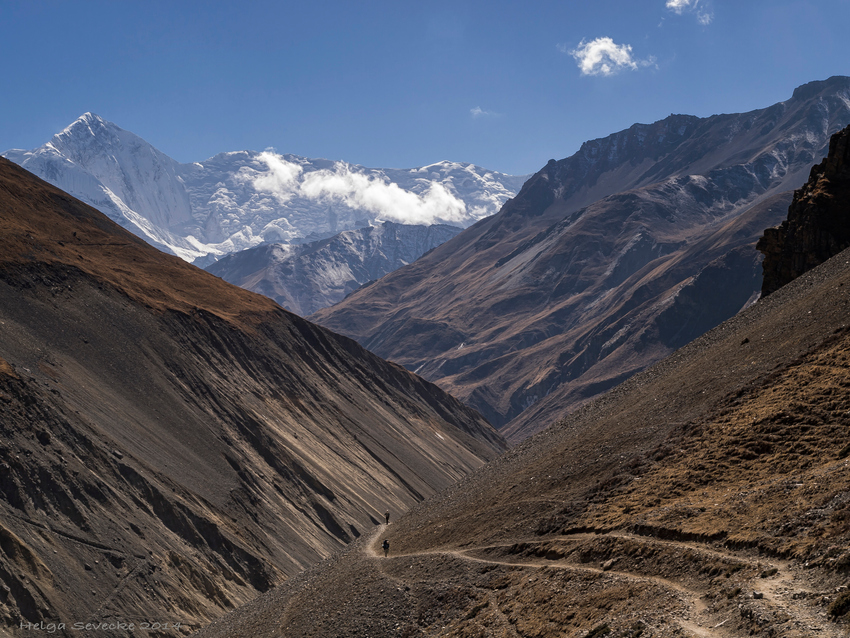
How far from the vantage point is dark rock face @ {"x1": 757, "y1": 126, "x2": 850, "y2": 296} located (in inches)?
2144

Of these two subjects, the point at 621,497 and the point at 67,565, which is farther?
the point at 67,565

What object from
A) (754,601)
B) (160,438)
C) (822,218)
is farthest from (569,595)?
(822,218)

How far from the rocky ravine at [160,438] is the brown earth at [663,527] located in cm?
805

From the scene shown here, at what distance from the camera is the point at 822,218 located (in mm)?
55375

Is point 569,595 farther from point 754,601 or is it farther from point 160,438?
point 160,438

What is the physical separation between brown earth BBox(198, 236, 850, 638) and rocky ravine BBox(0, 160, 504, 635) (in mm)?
8045

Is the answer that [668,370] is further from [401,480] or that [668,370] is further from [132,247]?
[132,247]

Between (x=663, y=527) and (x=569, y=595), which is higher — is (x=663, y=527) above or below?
below

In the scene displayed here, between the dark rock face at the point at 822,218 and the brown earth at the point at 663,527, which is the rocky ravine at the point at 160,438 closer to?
the brown earth at the point at 663,527

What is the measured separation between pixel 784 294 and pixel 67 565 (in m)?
43.3

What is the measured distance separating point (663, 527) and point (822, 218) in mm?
43325

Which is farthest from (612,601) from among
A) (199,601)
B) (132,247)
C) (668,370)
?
(132,247)

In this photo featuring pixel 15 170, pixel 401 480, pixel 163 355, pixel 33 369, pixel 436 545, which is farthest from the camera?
pixel 15 170

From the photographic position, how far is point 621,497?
26.5m
